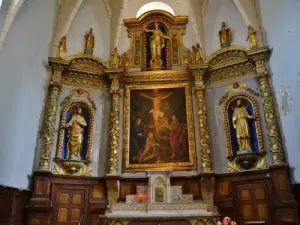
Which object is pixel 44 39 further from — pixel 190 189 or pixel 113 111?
pixel 190 189

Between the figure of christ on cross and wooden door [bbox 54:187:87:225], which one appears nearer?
wooden door [bbox 54:187:87:225]

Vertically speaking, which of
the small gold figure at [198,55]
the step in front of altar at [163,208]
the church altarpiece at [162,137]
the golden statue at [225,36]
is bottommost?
the step in front of altar at [163,208]

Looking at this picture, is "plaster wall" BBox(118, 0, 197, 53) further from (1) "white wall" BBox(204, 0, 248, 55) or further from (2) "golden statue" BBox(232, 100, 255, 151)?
(2) "golden statue" BBox(232, 100, 255, 151)

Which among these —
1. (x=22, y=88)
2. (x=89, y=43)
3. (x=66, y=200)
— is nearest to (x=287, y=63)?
(x=89, y=43)

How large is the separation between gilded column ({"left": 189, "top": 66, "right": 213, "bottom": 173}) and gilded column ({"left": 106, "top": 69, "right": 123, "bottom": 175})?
Answer: 296cm

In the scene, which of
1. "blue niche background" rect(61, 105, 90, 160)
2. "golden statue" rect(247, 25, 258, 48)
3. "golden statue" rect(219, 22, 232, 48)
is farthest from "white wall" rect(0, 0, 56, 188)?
"golden statue" rect(247, 25, 258, 48)

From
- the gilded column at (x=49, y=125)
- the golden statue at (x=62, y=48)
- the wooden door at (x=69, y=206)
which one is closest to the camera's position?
the wooden door at (x=69, y=206)

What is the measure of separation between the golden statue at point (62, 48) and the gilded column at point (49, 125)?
47.4 inches

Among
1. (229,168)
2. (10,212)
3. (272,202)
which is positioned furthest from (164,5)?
(10,212)

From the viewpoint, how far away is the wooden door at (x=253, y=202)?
9770mm

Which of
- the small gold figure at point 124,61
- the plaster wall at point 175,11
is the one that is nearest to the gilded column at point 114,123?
the small gold figure at point 124,61

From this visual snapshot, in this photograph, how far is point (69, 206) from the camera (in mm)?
10438

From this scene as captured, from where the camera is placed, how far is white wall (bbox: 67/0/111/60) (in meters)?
12.7

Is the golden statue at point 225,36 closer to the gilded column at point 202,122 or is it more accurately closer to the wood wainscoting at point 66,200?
the gilded column at point 202,122
